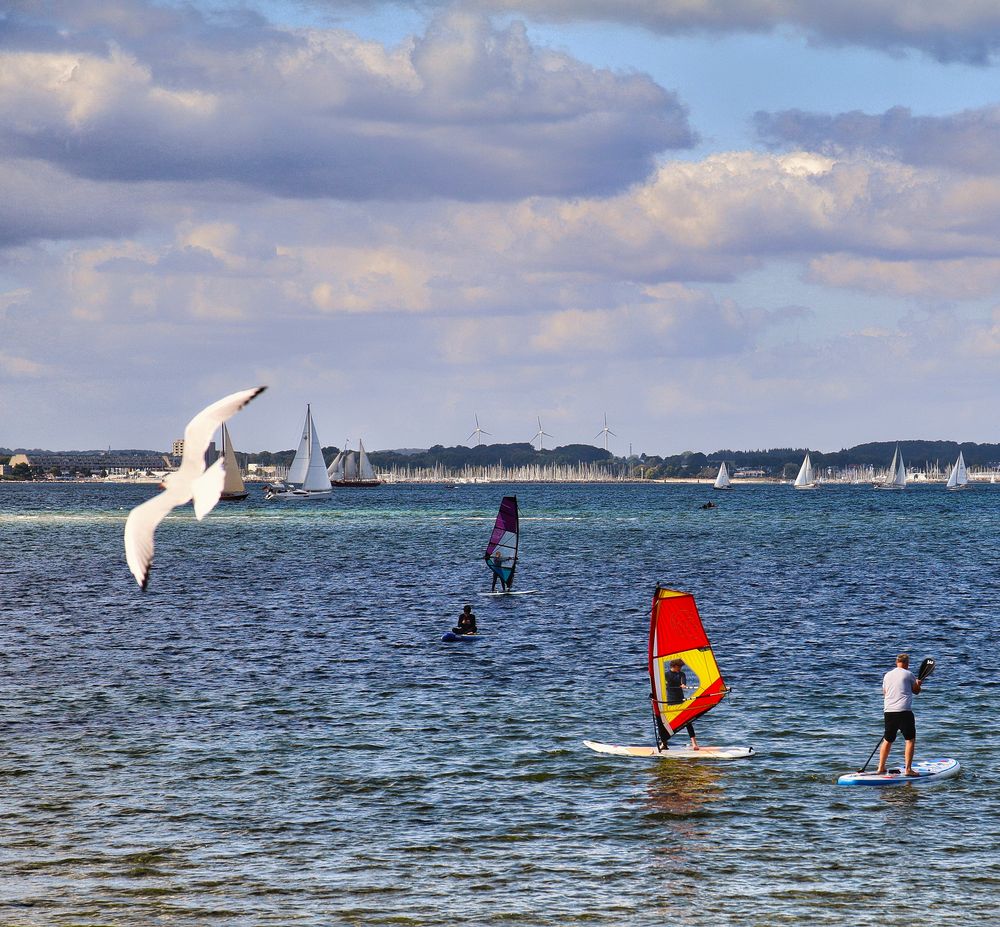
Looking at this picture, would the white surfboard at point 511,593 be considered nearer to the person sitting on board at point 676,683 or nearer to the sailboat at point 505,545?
the sailboat at point 505,545

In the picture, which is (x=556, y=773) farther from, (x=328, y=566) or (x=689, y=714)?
(x=328, y=566)

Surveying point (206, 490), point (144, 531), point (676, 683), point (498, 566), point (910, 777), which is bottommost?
point (910, 777)

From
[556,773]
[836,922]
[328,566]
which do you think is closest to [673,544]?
[328,566]

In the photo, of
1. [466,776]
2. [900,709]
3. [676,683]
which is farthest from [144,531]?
[676,683]

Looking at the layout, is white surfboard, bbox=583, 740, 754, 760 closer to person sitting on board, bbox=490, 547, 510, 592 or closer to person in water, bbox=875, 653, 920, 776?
person in water, bbox=875, 653, 920, 776

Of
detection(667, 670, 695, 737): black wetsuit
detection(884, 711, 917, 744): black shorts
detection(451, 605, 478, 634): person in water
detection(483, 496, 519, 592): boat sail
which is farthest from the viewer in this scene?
detection(483, 496, 519, 592): boat sail

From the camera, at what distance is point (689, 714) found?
38344mm

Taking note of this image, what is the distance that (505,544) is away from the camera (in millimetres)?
86125

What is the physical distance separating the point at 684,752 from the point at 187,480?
23.8 metres

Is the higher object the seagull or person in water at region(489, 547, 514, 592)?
the seagull

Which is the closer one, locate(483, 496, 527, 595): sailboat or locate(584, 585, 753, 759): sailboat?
locate(584, 585, 753, 759): sailboat

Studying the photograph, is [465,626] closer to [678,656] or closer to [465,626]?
[465,626]

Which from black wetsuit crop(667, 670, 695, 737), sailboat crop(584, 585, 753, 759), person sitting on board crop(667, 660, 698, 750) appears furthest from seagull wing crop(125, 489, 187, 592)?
black wetsuit crop(667, 670, 695, 737)

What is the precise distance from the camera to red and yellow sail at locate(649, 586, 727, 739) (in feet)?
124
